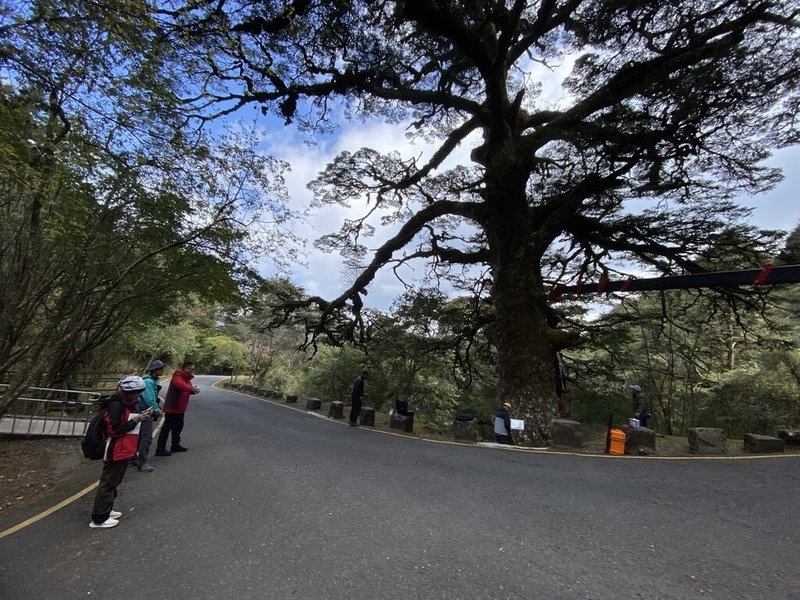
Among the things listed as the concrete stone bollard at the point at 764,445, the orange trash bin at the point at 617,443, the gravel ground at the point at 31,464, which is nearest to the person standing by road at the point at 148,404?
the gravel ground at the point at 31,464

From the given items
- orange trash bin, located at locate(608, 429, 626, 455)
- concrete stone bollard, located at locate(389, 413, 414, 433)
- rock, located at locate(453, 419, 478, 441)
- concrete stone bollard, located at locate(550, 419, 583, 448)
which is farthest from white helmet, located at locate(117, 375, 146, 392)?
orange trash bin, located at locate(608, 429, 626, 455)

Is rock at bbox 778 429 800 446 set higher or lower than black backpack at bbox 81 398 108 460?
higher

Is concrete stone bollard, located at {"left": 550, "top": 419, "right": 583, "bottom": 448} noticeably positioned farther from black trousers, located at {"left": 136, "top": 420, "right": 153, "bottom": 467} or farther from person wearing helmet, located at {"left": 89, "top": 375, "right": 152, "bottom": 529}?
black trousers, located at {"left": 136, "top": 420, "right": 153, "bottom": 467}

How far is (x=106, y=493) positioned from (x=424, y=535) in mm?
3387

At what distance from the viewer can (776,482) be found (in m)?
5.37

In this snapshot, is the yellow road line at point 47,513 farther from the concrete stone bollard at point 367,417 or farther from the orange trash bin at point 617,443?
the orange trash bin at point 617,443

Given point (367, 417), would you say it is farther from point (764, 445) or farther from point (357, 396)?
point (764, 445)

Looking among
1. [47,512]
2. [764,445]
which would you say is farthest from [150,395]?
[764,445]

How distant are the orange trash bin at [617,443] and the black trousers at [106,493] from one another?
319 inches

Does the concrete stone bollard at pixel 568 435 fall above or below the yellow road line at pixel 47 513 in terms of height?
above

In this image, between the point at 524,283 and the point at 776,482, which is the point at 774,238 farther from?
the point at 776,482

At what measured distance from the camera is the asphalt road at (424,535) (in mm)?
2834

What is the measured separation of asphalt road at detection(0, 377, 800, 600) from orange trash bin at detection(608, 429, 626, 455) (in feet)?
3.99

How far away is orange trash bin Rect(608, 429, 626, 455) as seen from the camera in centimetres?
746
